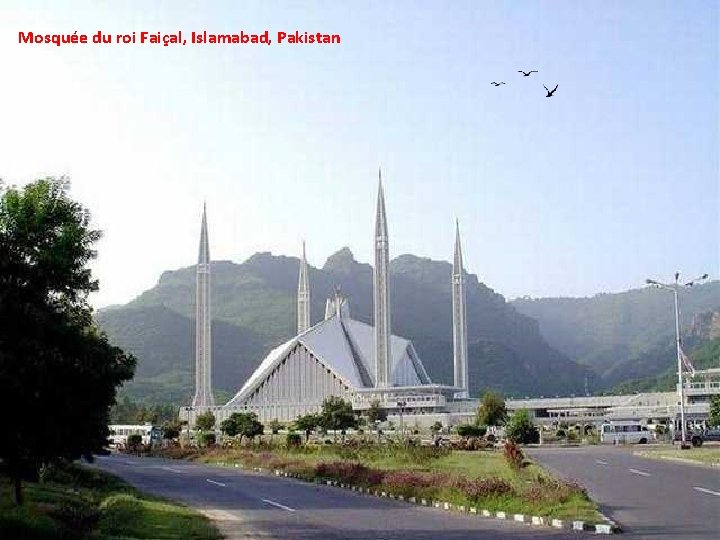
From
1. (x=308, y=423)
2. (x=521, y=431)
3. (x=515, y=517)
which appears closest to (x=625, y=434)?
(x=521, y=431)

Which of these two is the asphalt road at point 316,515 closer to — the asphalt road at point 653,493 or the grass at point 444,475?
the grass at point 444,475

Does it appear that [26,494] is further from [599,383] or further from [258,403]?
[599,383]

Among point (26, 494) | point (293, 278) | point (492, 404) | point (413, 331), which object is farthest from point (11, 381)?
point (293, 278)

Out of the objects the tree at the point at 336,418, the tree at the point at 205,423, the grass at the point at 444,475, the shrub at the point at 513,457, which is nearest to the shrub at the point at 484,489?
the grass at the point at 444,475

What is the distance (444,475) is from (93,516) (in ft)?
23.0

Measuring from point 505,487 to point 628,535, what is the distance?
4385 millimetres

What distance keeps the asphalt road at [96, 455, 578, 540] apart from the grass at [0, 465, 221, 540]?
653 millimetres

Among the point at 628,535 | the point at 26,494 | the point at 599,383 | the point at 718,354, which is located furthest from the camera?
the point at 599,383

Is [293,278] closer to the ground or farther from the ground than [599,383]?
farther from the ground

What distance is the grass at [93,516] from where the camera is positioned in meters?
11.8

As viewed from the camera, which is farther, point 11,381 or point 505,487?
point 505,487

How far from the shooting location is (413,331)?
150 m

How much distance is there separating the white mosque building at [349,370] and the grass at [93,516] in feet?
135

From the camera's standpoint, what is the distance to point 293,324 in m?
145
